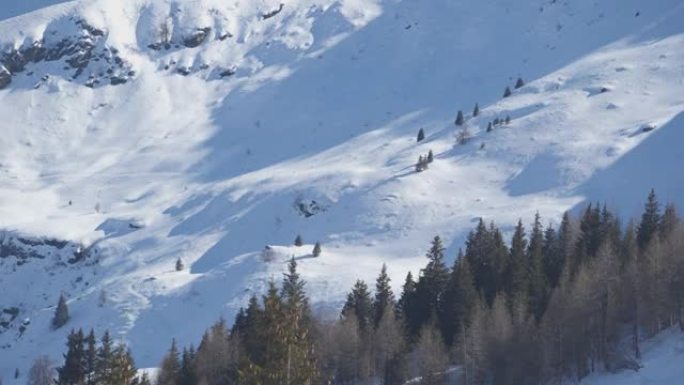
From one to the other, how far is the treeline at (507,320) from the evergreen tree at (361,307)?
0.31 ft

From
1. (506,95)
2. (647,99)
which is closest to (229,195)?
(506,95)

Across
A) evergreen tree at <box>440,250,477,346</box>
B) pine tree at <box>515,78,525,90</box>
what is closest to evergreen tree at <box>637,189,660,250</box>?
Answer: evergreen tree at <box>440,250,477,346</box>

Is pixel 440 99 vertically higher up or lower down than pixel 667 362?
higher up

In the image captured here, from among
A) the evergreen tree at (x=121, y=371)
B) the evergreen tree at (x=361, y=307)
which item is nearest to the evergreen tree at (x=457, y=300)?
the evergreen tree at (x=361, y=307)

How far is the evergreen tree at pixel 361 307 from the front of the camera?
244ft

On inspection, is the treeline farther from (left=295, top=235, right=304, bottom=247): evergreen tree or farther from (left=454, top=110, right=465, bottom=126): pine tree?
(left=454, top=110, right=465, bottom=126): pine tree

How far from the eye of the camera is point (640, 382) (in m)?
55.8

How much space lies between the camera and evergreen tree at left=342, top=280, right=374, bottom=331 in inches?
2928

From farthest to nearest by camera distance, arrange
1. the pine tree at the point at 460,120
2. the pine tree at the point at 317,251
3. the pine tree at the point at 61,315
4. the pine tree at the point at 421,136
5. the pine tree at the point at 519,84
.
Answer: the pine tree at the point at 519,84
the pine tree at the point at 421,136
the pine tree at the point at 460,120
the pine tree at the point at 61,315
the pine tree at the point at 317,251

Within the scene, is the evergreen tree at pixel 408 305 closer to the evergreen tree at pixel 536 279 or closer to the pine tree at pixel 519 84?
the evergreen tree at pixel 536 279

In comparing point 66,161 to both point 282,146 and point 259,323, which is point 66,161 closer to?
point 282,146

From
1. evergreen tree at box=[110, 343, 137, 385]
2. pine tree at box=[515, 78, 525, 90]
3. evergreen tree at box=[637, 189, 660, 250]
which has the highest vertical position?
pine tree at box=[515, 78, 525, 90]

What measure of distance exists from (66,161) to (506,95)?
82.1 meters

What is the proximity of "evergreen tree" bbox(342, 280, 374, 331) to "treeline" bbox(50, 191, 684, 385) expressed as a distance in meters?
0.09
